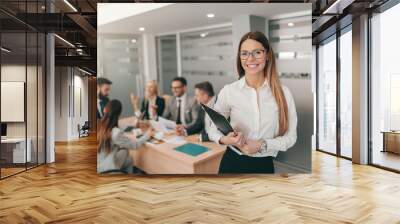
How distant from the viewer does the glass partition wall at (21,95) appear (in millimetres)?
6047

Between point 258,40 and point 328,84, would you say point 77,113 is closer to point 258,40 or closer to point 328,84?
point 328,84

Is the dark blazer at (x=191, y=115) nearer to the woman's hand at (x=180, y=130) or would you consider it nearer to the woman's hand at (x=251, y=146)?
the woman's hand at (x=180, y=130)

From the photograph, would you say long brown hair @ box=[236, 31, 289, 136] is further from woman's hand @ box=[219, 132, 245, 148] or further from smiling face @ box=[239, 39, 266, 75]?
woman's hand @ box=[219, 132, 245, 148]

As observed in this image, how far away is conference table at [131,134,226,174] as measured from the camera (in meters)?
6.06

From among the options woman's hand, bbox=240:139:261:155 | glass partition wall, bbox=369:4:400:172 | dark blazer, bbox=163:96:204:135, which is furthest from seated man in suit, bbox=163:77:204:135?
glass partition wall, bbox=369:4:400:172

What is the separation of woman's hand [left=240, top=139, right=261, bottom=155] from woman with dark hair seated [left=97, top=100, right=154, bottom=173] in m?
1.50

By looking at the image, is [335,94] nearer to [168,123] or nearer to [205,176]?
[205,176]

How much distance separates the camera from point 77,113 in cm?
1611

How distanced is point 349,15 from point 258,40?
7.90 ft

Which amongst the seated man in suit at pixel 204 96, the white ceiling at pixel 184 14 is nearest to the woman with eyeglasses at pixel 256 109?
the seated man in suit at pixel 204 96

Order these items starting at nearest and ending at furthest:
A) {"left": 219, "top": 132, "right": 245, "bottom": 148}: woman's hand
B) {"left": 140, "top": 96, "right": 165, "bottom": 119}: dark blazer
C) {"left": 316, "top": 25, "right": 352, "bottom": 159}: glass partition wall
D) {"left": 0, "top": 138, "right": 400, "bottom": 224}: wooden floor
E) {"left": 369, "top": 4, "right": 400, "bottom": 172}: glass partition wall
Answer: {"left": 0, "top": 138, "right": 400, "bottom": 224}: wooden floor < {"left": 219, "top": 132, "right": 245, "bottom": 148}: woman's hand < {"left": 140, "top": 96, "right": 165, "bottom": 119}: dark blazer < {"left": 369, "top": 4, "right": 400, "bottom": 172}: glass partition wall < {"left": 316, "top": 25, "right": 352, "bottom": 159}: glass partition wall

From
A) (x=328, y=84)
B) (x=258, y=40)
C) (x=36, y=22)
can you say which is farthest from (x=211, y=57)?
(x=328, y=84)

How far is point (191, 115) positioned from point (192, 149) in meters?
0.54

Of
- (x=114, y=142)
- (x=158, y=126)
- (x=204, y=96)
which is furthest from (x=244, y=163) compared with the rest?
(x=114, y=142)
